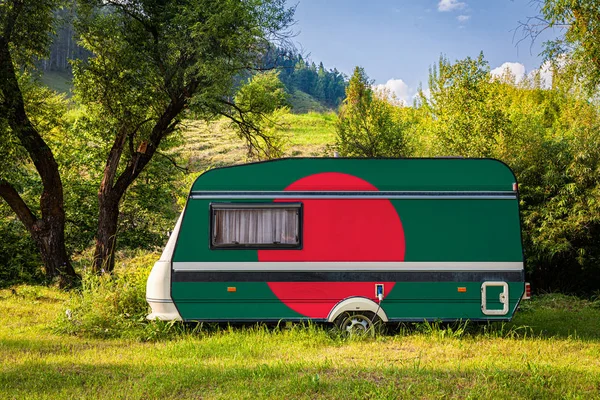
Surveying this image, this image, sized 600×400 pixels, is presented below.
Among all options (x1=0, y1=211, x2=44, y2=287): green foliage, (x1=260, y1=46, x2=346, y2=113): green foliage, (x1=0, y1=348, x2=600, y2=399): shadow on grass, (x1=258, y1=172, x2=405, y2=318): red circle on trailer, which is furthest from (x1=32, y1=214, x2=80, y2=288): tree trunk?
(x1=260, y1=46, x2=346, y2=113): green foliage

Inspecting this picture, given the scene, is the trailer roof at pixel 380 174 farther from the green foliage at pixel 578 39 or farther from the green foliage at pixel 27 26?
the green foliage at pixel 27 26

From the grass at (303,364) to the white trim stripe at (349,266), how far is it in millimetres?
879

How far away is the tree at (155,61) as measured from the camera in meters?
12.8

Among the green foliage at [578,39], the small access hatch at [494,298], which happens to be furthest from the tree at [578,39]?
the small access hatch at [494,298]

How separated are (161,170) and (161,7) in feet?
25.2

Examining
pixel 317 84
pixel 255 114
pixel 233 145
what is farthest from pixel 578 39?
pixel 317 84

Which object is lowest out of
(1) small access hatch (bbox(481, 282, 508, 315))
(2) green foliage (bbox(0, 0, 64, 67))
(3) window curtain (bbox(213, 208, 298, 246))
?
(1) small access hatch (bbox(481, 282, 508, 315))

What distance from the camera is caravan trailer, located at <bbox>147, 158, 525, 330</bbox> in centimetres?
802

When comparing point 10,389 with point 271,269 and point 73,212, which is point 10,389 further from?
point 73,212

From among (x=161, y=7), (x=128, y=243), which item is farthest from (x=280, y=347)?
(x=128, y=243)

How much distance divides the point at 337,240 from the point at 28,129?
28.8ft

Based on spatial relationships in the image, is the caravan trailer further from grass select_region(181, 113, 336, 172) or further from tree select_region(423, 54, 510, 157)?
grass select_region(181, 113, 336, 172)

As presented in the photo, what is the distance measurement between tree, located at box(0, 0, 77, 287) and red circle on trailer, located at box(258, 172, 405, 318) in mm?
7347

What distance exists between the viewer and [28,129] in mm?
12859
